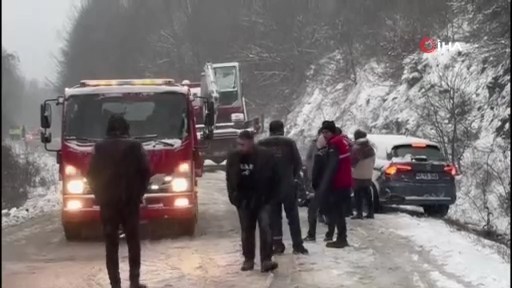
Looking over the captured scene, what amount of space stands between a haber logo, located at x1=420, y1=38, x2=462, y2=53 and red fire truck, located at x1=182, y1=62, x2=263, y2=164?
6988 mm

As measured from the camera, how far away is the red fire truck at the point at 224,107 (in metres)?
29.8

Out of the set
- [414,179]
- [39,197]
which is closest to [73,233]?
[414,179]

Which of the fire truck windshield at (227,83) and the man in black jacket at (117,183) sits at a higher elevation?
the fire truck windshield at (227,83)

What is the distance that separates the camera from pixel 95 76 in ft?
198

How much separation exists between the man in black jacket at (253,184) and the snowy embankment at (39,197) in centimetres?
435

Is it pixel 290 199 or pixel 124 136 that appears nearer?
pixel 124 136

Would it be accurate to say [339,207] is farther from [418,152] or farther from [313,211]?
[418,152]

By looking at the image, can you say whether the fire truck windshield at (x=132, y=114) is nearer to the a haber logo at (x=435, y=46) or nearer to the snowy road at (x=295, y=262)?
the snowy road at (x=295, y=262)

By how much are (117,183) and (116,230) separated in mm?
527

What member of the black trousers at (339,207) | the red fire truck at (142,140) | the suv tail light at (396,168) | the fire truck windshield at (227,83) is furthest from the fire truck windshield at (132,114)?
the fire truck windshield at (227,83)

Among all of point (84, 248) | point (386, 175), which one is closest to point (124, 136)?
point (84, 248)

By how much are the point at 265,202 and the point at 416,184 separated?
Result: 6863 mm

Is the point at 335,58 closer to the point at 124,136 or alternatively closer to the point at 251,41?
the point at 251,41

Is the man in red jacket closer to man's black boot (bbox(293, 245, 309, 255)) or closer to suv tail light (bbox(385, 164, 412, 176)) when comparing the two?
man's black boot (bbox(293, 245, 309, 255))
